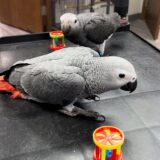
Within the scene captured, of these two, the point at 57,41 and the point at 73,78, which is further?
the point at 57,41

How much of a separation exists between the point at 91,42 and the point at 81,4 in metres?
0.64

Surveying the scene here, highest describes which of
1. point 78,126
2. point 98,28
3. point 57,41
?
point 98,28

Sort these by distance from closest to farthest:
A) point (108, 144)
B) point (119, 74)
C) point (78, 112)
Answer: point (108, 144), point (119, 74), point (78, 112)

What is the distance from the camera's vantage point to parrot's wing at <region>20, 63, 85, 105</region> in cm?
103

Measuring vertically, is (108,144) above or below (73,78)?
below

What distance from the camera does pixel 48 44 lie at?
1.84 m

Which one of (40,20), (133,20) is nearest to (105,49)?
(40,20)

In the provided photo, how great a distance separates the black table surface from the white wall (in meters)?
1.44

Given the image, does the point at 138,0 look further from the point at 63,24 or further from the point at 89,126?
the point at 89,126

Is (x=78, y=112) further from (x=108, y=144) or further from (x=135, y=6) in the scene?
(x=135, y=6)

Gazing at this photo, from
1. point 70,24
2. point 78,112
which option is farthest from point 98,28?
point 78,112

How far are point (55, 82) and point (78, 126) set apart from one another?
8.4 inches

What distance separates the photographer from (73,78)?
1027 millimetres

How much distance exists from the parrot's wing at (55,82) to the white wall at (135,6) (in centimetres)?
189
